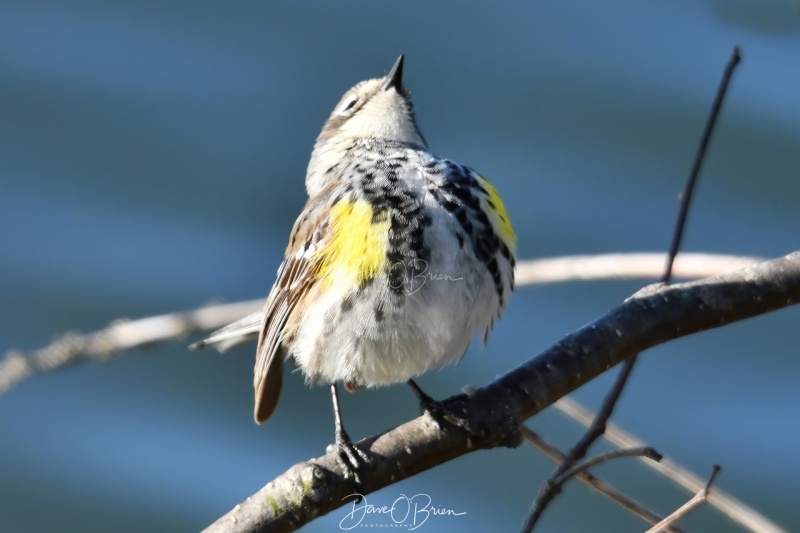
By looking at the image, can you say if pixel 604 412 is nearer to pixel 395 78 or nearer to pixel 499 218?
pixel 499 218

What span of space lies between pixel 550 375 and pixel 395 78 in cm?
132

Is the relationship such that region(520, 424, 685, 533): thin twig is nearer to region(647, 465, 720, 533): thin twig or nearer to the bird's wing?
region(647, 465, 720, 533): thin twig

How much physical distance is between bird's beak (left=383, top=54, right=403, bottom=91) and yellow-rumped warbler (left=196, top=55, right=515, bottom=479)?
1.08ft

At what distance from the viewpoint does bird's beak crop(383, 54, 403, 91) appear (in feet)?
10.1

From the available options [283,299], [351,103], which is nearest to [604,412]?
[283,299]

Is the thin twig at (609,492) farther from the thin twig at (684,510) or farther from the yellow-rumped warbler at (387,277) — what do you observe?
the yellow-rumped warbler at (387,277)

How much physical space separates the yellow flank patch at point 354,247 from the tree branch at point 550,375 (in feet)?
1.18

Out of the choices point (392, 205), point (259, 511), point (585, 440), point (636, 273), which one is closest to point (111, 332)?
point (259, 511)

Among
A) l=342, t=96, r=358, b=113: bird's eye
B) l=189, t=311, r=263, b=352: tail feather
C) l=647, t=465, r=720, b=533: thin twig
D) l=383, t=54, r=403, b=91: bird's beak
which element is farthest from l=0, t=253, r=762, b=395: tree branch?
l=342, t=96, r=358, b=113: bird's eye

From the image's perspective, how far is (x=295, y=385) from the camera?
3486 millimetres

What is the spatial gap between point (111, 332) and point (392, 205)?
2.43 ft

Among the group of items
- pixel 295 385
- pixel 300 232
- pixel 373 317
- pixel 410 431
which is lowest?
pixel 295 385

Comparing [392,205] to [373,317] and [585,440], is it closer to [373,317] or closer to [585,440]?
[373,317]

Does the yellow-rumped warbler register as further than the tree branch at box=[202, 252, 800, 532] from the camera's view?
Yes
